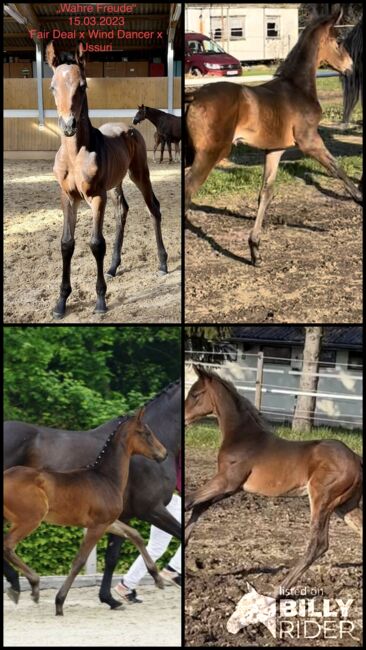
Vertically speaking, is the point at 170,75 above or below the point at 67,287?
above

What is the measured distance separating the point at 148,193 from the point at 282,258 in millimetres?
1047

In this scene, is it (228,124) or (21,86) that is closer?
(228,124)

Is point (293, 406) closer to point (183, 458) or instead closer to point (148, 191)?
point (183, 458)

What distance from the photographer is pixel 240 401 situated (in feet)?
19.1

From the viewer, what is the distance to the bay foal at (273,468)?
18.8ft

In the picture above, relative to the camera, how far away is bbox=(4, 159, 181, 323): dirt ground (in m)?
6.25

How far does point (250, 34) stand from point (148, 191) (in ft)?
4.17

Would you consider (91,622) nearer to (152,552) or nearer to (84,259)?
(152,552)

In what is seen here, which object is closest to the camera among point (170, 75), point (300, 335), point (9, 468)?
point (9, 468)

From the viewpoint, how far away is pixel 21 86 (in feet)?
21.3

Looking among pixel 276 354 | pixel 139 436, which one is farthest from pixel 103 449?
pixel 276 354

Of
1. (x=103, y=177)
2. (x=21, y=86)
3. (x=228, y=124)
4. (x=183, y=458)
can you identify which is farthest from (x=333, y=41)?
(x=183, y=458)

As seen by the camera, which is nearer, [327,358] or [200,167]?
[200,167]

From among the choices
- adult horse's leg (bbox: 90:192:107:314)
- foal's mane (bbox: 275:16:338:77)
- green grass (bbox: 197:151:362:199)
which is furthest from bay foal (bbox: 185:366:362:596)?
foal's mane (bbox: 275:16:338:77)
